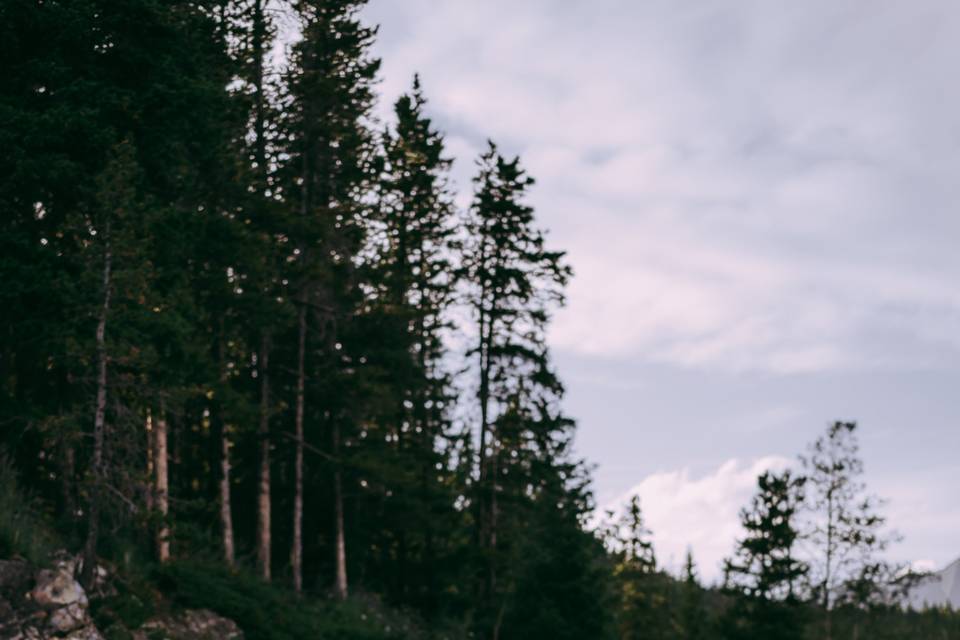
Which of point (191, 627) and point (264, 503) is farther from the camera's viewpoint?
point (264, 503)

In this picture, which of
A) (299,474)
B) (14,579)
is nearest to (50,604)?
(14,579)

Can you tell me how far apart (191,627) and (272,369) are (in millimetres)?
8902

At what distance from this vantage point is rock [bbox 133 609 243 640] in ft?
51.3

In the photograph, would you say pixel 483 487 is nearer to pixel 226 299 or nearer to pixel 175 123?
pixel 226 299

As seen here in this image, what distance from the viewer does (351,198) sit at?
27.6 metres

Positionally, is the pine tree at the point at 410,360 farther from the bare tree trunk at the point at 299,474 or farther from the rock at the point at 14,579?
the rock at the point at 14,579

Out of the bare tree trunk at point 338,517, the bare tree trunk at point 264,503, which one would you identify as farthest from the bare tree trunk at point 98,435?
the bare tree trunk at point 338,517

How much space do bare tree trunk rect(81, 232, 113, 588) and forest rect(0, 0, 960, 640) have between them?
5 centimetres

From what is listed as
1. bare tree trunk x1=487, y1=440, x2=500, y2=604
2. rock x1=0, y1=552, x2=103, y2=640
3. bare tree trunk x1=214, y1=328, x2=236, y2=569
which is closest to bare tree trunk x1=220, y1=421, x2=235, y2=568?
bare tree trunk x1=214, y1=328, x2=236, y2=569

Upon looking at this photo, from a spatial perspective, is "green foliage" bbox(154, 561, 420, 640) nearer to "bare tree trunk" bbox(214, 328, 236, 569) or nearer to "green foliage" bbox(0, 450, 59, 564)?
"bare tree trunk" bbox(214, 328, 236, 569)

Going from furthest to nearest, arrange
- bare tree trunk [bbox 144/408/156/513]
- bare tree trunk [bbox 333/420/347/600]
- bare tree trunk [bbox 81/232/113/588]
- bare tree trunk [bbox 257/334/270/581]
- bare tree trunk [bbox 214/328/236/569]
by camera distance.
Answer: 1. bare tree trunk [bbox 333/420/347/600]
2. bare tree trunk [bbox 257/334/270/581]
3. bare tree trunk [bbox 214/328/236/569]
4. bare tree trunk [bbox 144/408/156/513]
5. bare tree trunk [bbox 81/232/113/588]

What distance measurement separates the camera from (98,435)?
15.5 metres

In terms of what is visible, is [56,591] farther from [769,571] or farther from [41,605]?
[769,571]

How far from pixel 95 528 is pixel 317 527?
13304mm
